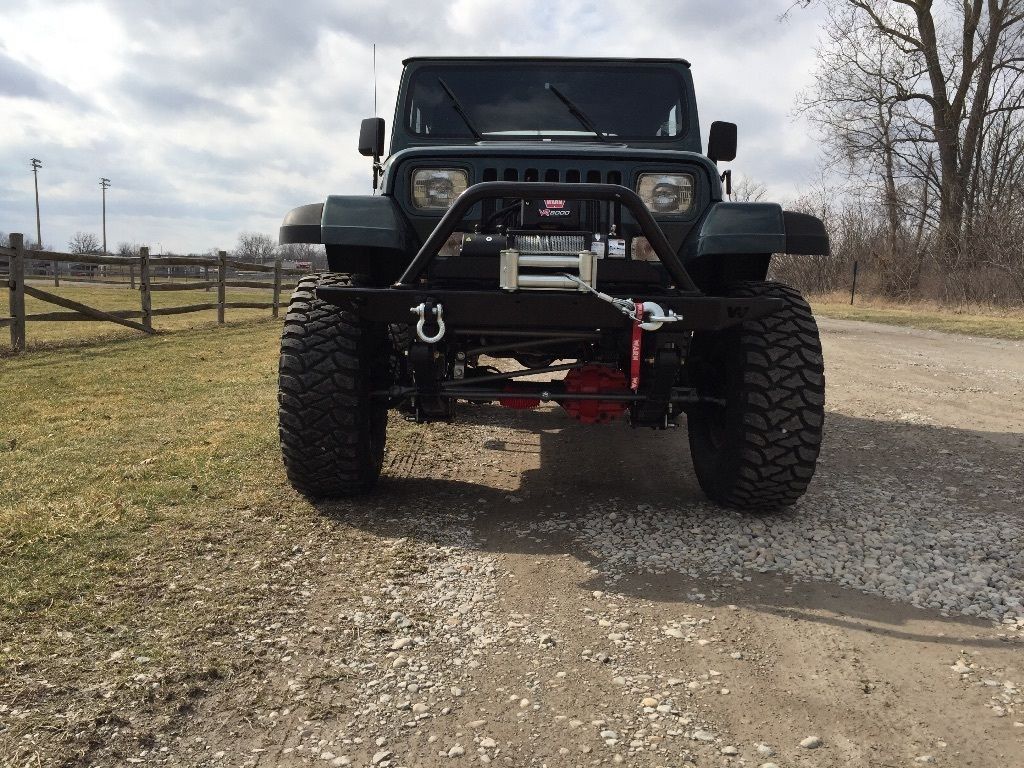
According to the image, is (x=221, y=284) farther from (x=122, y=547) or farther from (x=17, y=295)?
(x=122, y=547)

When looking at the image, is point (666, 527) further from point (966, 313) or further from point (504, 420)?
point (966, 313)

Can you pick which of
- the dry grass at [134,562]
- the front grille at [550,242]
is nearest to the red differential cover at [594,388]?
the front grille at [550,242]

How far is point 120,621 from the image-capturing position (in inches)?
98.7

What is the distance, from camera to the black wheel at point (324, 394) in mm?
3557

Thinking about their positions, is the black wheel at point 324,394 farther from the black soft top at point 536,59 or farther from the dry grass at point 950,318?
the dry grass at point 950,318

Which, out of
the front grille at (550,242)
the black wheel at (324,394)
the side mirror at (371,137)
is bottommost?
the black wheel at (324,394)

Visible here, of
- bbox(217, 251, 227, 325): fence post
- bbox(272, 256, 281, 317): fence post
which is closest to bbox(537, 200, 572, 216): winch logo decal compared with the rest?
bbox(217, 251, 227, 325): fence post

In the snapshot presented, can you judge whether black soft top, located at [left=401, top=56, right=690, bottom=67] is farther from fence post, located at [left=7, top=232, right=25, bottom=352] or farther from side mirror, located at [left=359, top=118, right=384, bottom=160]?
fence post, located at [left=7, top=232, right=25, bottom=352]

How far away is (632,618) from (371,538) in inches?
50.4

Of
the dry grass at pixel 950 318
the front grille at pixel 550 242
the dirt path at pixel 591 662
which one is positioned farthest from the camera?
the dry grass at pixel 950 318

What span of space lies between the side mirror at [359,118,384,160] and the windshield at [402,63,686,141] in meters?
0.21

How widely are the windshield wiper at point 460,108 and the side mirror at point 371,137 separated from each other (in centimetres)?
46

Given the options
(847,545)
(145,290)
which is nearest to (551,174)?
(847,545)

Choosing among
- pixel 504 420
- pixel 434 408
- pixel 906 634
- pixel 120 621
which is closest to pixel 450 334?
pixel 434 408
